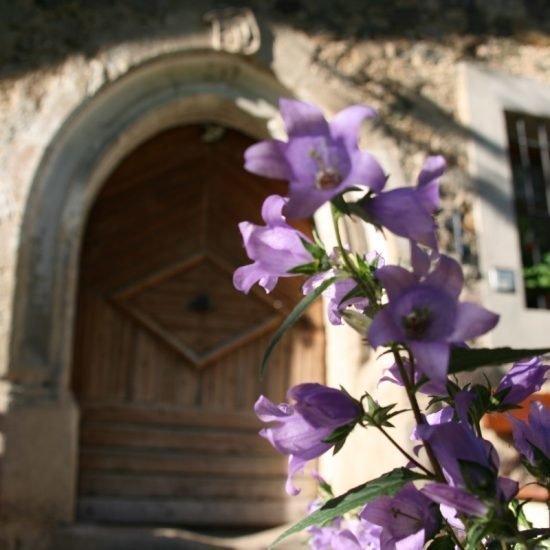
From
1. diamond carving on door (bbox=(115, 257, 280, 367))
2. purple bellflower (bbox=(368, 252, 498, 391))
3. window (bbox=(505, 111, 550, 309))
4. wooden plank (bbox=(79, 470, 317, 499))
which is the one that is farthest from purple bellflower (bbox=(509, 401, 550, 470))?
window (bbox=(505, 111, 550, 309))

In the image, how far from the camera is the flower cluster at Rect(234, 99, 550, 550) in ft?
2.27

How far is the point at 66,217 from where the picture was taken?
334 cm

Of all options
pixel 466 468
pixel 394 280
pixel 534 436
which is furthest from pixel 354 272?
pixel 534 436

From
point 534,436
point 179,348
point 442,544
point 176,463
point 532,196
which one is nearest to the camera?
point 442,544

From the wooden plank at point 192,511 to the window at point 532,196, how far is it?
5.19 ft

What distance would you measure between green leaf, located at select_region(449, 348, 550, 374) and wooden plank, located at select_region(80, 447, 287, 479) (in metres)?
2.90

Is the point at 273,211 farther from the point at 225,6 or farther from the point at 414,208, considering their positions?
the point at 225,6

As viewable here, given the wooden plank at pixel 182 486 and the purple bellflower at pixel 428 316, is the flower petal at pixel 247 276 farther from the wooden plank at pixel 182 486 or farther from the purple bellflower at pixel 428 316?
the wooden plank at pixel 182 486

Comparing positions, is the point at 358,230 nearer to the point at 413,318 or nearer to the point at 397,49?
the point at 397,49

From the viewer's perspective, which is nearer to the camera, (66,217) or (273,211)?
(273,211)

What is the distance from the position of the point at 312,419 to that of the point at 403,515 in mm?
142

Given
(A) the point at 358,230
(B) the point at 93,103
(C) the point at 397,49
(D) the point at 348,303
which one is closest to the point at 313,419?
(D) the point at 348,303

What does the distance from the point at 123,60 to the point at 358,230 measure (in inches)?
53.8

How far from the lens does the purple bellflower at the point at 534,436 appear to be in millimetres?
896
